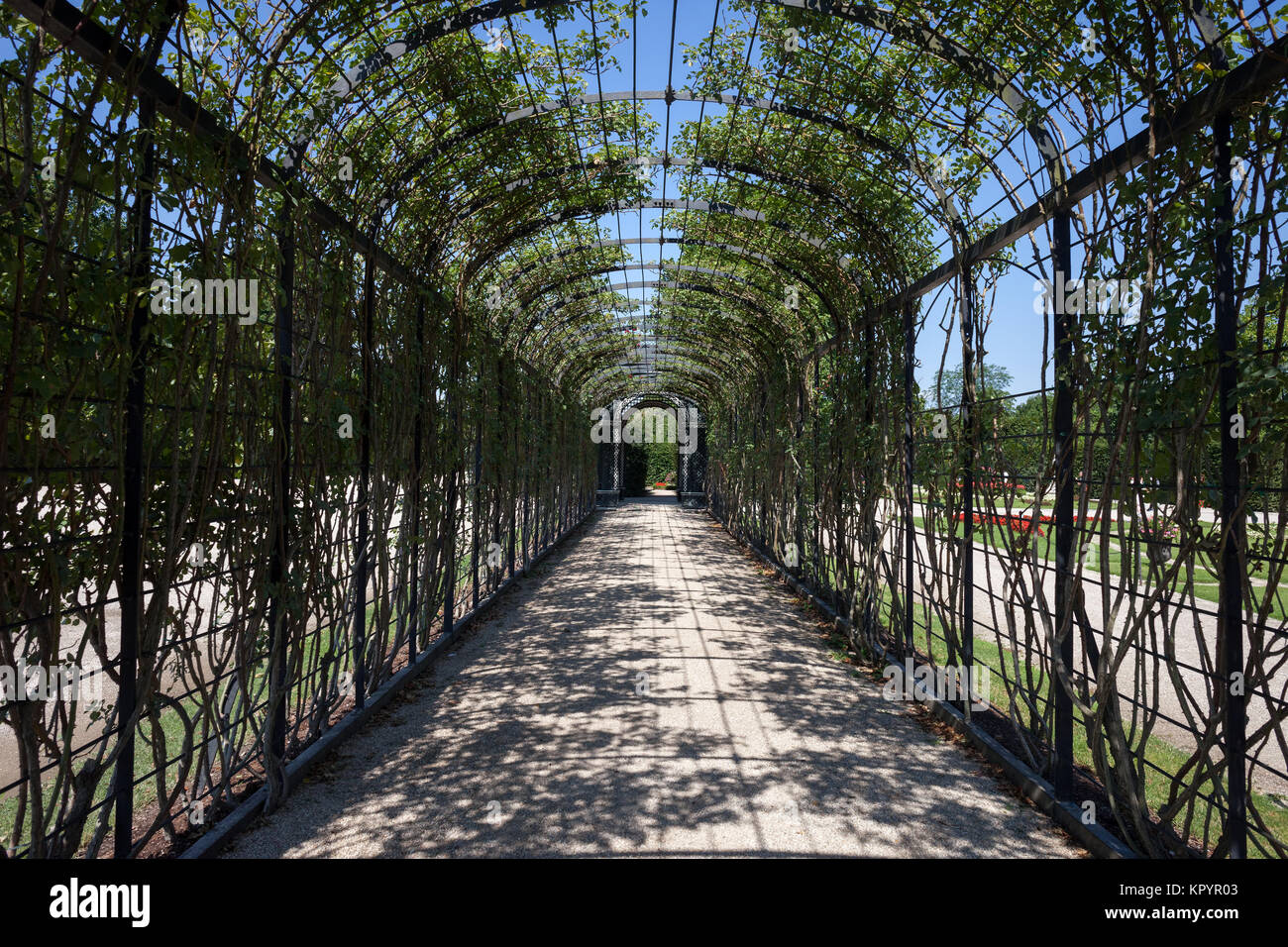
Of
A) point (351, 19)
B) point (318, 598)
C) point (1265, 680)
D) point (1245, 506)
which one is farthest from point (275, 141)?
point (1265, 680)

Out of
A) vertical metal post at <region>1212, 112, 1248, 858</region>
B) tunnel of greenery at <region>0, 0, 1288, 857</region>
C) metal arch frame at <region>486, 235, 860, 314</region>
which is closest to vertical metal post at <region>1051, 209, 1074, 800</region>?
tunnel of greenery at <region>0, 0, 1288, 857</region>

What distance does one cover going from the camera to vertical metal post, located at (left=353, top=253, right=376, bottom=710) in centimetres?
351

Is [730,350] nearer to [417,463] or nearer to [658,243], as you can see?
[658,243]

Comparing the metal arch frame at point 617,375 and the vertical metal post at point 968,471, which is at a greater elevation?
the metal arch frame at point 617,375

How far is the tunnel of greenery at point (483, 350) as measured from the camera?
6.19ft

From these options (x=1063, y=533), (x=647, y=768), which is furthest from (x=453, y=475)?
(x=1063, y=533)

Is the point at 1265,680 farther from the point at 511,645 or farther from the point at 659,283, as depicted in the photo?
the point at 659,283

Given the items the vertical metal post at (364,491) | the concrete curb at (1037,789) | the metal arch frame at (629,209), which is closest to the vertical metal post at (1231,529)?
the concrete curb at (1037,789)

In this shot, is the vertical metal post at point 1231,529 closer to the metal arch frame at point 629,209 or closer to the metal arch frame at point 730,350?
the metal arch frame at point 629,209

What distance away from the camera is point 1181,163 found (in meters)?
2.12

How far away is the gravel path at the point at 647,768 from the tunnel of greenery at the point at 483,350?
298 mm

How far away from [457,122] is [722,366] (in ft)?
30.6

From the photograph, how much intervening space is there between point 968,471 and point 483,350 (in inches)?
157

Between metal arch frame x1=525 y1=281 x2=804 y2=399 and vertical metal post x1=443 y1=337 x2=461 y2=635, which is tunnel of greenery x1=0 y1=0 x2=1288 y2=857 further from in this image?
metal arch frame x1=525 y1=281 x2=804 y2=399
